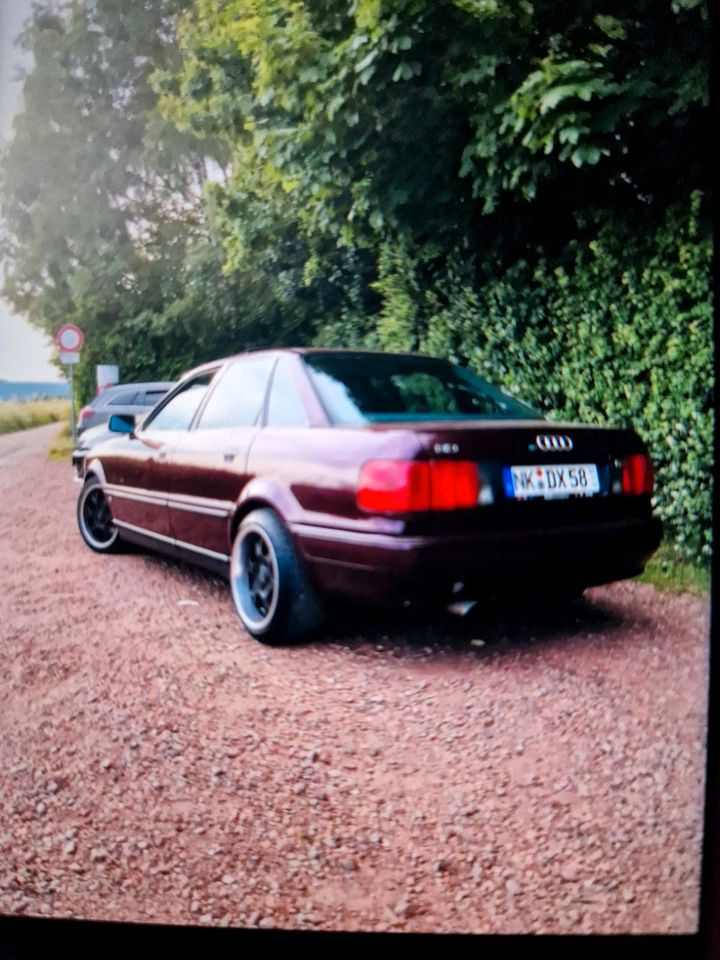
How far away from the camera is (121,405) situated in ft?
6.36

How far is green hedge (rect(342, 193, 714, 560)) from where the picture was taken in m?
1.63

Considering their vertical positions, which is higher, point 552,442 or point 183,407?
point 183,407

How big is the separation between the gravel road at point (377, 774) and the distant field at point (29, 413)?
19.6 inches

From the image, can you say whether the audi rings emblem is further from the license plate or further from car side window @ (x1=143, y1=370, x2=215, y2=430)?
car side window @ (x1=143, y1=370, x2=215, y2=430)

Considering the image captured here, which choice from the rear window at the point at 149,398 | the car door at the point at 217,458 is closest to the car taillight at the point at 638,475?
the car door at the point at 217,458

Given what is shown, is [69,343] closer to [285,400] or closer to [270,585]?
[285,400]

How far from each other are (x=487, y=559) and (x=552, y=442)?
30 cm

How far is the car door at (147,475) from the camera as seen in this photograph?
2.07m

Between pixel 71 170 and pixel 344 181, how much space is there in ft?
2.15

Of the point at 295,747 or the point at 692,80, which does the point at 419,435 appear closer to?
the point at 295,747

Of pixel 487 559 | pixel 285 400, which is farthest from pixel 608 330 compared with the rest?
pixel 285 400

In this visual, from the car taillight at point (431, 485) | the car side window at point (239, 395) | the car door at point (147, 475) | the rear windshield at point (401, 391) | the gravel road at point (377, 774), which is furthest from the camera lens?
the car door at point (147, 475)

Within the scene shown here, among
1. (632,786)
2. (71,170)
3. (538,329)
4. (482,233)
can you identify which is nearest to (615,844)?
(632,786)

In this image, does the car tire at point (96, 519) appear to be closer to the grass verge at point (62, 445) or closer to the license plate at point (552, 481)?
the grass verge at point (62, 445)
